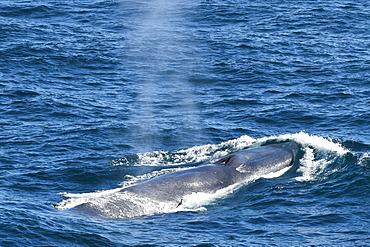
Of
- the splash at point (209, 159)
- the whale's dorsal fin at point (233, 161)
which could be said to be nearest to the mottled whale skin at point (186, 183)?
the whale's dorsal fin at point (233, 161)

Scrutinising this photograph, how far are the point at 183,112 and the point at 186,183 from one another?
1384 cm

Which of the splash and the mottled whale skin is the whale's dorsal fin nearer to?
the mottled whale skin

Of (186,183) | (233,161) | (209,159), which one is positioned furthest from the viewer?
(209,159)

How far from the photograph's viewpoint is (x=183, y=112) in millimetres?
38750

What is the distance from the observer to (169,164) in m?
30.0

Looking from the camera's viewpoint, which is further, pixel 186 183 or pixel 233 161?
pixel 233 161

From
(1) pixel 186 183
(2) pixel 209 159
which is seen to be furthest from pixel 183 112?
(1) pixel 186 183

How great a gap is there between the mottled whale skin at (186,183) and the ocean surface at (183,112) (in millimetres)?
585

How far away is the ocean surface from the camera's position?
21750 millimetres

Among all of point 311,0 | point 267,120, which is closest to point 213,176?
point 267,120

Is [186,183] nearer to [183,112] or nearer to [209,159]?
[209,159]

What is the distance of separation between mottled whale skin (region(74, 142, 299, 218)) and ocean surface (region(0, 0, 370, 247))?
1.92ft

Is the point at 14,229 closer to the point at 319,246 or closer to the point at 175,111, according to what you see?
the point at 319,246

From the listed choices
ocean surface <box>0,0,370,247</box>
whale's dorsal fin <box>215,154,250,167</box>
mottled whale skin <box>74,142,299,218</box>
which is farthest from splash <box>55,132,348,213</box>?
whale's dorsal fin <box>215,154,250,167</box>
